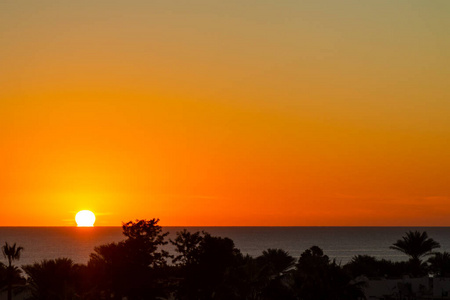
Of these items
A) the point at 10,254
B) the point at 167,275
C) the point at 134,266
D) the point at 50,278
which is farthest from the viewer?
the point at 50,278

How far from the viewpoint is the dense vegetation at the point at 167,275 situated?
147 feet

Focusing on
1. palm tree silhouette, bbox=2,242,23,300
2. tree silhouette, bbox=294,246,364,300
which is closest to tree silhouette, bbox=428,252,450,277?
tree silhouette, bbox=294,246,364,300

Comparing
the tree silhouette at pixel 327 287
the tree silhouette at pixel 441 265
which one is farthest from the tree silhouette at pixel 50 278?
the tree silhouette at pixel 441 265

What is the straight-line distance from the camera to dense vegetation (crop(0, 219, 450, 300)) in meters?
44.9

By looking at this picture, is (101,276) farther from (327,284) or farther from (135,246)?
(327,284)

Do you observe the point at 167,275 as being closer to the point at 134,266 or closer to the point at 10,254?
the point at 134,266

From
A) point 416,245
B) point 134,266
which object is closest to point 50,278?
point 134,266

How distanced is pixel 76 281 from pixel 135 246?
716 centimetres

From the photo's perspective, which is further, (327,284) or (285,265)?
(285,265)

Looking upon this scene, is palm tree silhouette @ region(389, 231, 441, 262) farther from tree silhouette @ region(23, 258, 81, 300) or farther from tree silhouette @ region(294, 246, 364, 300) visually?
tree silhouette @ region(294, 246, 364, 300)

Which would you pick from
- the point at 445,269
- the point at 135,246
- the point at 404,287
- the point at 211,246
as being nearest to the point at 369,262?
the point at 445,269

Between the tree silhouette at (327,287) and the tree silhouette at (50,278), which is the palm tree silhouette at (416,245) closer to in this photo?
the tree silhouette at (50,278)

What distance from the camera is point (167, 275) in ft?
163

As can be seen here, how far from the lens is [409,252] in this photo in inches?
3620
